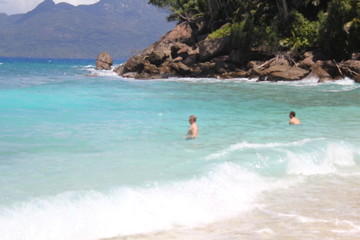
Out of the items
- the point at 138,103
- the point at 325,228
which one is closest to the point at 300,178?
the point at 325,228

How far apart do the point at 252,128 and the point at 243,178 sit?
575 cm

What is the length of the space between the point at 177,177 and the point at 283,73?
27.6 meters

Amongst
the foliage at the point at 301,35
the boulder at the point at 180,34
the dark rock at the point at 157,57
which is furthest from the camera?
the boulder at the point at 180,34

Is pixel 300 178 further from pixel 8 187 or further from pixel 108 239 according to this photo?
pixel 8 187

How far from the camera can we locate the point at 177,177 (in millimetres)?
8234

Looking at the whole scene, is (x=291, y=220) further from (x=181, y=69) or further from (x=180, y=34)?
(x=180, y=34)

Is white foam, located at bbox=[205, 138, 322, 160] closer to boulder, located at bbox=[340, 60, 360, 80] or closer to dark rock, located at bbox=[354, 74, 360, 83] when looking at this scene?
dark rock, located at bbox=[354, 74, 360, 83]

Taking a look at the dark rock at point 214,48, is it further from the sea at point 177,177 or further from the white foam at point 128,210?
the white foam at point 128,210

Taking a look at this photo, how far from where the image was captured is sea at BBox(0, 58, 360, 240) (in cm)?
615

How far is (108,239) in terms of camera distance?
5852 mm

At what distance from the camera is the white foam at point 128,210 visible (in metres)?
6.04

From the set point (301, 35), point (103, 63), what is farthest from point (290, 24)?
point (103, 63)

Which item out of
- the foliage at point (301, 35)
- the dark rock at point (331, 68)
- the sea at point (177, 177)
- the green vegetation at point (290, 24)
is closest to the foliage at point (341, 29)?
the green vegetation at point (290, 24)

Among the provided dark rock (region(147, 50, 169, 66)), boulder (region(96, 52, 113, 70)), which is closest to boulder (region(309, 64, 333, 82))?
dark rock (region(147, 50, 169, 66))
